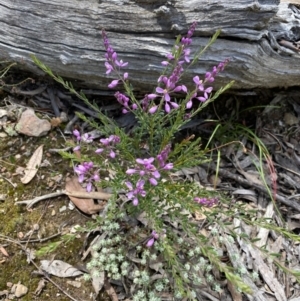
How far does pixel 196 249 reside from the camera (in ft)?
8.22

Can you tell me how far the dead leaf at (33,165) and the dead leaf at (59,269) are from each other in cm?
54

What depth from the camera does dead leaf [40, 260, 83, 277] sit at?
2.55 metres

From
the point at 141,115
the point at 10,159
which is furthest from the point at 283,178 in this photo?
the point at 10,159

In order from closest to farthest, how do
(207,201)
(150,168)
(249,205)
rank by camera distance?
(150,168), (207,201), (249,205)

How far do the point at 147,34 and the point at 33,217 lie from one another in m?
1.32

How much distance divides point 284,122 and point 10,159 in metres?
1.93

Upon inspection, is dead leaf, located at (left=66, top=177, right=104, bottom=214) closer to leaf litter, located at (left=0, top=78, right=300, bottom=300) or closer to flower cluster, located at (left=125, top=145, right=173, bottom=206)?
leaf litter, located at (left=0, top=78, right=300, bottom=300)

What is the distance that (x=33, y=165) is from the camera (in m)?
2.89

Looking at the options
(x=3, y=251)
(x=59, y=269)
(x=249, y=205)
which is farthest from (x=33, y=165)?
(x=249, y=205)

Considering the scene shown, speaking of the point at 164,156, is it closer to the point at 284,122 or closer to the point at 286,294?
the point at 286,294

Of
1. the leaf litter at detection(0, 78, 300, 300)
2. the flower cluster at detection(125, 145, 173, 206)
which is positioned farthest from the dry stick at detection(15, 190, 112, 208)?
the flower cluster at detection(125, 145, 173, 206)

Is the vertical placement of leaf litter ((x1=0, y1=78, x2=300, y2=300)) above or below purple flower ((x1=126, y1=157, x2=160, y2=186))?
below

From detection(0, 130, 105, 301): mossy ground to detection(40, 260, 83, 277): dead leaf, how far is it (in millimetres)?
28

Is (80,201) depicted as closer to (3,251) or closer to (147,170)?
(3,251)
